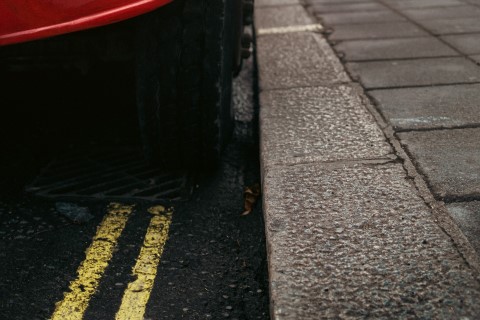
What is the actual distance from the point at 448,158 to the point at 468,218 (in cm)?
44

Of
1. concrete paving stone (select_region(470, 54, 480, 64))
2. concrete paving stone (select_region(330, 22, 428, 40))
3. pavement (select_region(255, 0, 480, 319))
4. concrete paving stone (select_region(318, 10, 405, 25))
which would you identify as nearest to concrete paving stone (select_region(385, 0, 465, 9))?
concrete paving stone (select_region(318, 10, 405, 25))

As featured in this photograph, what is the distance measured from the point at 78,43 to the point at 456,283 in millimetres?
1379

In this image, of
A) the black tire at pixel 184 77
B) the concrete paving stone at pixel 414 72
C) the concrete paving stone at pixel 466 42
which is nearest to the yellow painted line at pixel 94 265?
the black tire at pixel 184 77

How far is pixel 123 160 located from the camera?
2580mm

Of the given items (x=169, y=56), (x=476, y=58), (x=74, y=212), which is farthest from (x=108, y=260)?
(x=476, y=58)

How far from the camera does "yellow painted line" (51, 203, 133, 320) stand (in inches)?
66.3

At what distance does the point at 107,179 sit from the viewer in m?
2.42

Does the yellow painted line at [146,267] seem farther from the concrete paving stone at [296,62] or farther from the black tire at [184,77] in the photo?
the concrete paving stone at [296,62]

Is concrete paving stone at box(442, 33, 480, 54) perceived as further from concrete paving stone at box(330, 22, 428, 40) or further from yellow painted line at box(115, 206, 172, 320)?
yellow painted line at box(115, 206, 172, 320)

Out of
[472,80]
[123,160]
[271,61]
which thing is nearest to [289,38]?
[271,61]

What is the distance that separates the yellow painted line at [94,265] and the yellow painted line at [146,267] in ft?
0.31

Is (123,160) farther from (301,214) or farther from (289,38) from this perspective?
(289,38)

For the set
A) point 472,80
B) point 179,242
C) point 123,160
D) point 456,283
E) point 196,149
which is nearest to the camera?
point 456,283

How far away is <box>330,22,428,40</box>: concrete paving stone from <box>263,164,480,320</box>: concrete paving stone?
2.13 meters
